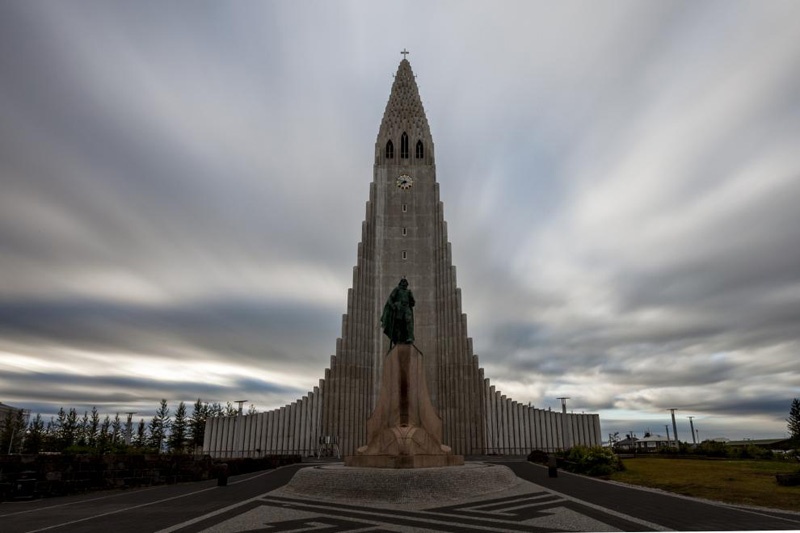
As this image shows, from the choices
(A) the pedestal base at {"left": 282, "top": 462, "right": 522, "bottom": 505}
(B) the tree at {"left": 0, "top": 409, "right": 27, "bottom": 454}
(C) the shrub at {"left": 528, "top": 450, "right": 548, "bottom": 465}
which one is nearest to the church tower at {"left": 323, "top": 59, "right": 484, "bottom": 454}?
(C) the shrub at {"left": 528, "top": 450, "right": 548, "bottom": 465}

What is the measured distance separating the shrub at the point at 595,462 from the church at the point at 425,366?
67.2ft

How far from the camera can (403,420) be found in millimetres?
13953

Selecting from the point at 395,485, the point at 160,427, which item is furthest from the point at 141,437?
the point at 395,485

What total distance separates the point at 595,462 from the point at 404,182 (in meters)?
33.2

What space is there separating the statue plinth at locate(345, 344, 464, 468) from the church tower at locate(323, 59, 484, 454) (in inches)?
1018

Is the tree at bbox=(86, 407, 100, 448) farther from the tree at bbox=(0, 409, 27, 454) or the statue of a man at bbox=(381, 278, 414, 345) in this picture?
the statue of a man at bbox=(381, 278, 414, 345)

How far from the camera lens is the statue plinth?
13434 millimetres

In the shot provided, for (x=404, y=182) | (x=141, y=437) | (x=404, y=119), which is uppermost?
(x=404, y=119)

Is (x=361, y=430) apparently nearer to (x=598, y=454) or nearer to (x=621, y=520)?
(x=598, y=454)

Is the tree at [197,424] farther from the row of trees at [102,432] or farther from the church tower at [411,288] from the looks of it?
the church tower at [411,288]

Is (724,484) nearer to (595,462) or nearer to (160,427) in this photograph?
(595,462)

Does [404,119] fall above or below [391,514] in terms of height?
above

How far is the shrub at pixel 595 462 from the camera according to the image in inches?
701

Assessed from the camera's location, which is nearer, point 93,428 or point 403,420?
point 403,420
